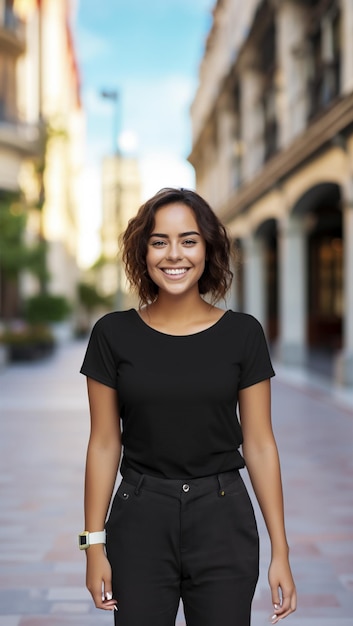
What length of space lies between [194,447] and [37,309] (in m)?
33.0

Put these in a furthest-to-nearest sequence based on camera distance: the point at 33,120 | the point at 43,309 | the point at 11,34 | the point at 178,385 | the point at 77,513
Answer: the point at 43,309 → the point at 33,120 → the point at 11,34 → the point at 77,513 → the point at 178,385

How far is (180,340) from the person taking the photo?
2184mm

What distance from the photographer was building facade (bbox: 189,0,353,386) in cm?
1541

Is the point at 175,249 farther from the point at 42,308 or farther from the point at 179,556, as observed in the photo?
the point at 42,308

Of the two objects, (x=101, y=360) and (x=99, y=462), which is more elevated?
(x=101, y=360)

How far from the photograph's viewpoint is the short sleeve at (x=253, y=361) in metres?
2.22

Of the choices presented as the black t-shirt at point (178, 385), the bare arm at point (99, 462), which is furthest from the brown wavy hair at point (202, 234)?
the bare arm at point (99, 462)

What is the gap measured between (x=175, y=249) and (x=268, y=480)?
733mm

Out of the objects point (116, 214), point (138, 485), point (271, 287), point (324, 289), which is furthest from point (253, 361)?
point (116, 214)

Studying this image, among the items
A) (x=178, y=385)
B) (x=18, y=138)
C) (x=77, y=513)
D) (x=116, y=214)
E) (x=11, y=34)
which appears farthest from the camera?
(x=116, y=214)

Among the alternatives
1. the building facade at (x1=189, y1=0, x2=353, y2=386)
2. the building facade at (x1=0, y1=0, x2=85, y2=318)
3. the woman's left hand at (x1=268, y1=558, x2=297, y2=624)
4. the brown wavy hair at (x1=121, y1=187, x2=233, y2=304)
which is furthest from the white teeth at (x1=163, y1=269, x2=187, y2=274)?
the building facade at (x1=0, y1=0, x2=85, y2=318)

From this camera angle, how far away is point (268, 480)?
2.24 metres

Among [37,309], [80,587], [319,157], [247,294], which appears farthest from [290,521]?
[37,309]

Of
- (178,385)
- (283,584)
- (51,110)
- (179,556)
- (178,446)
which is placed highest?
(51,110)
